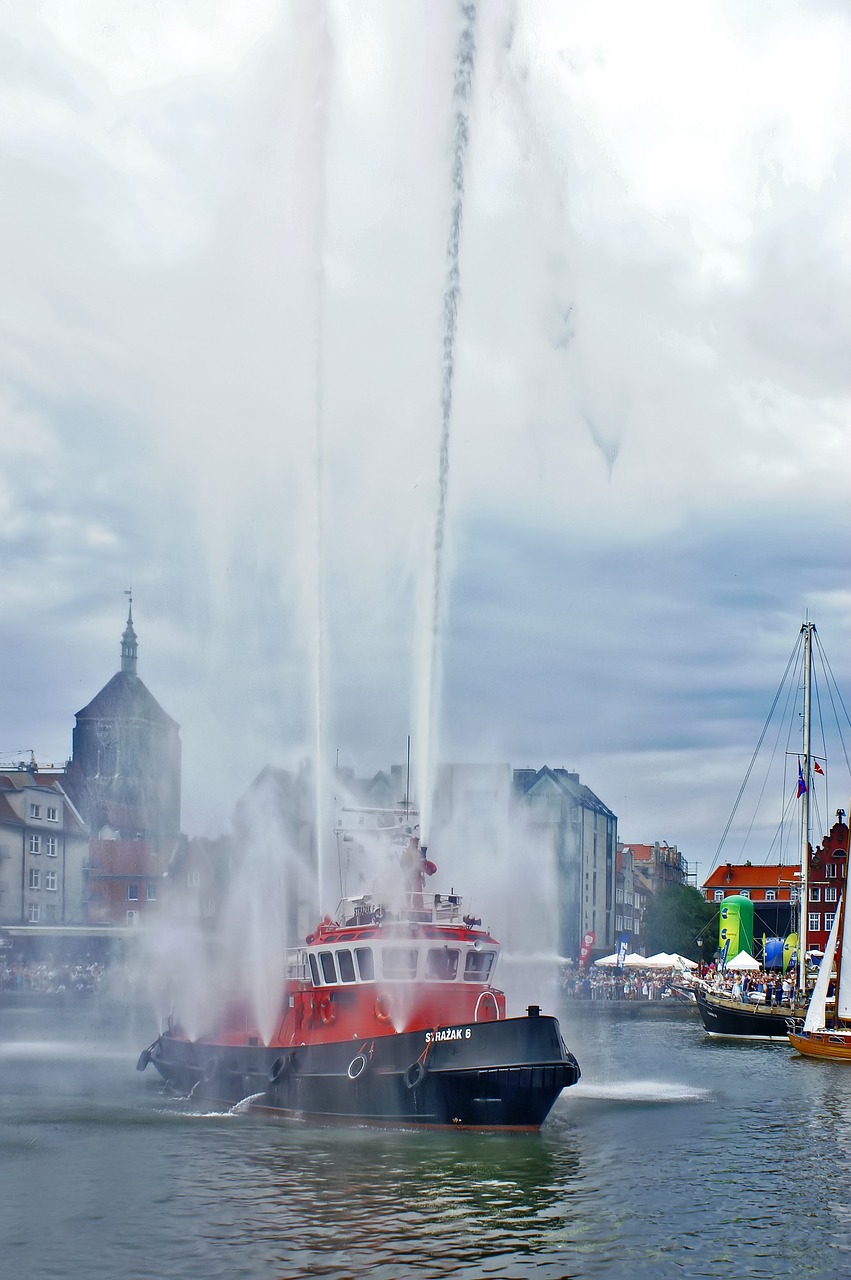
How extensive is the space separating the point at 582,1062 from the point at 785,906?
5498 inches

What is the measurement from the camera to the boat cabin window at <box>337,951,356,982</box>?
42156 millimetres

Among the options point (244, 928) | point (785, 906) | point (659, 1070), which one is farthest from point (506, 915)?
point (785, 906)

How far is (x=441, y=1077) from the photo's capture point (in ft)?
126

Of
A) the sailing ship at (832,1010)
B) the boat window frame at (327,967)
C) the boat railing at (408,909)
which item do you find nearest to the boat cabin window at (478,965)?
the boat railing at (408,909)

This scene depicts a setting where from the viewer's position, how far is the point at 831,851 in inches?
5758

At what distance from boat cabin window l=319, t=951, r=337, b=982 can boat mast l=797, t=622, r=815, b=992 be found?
5307cm

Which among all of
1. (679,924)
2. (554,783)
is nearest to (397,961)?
(554,783)

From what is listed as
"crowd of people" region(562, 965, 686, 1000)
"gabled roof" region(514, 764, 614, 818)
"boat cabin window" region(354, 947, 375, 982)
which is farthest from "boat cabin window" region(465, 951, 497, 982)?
"gabled roof" region(514, 764, 614, 818)

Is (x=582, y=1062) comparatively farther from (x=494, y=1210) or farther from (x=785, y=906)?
(x=785, y=906)

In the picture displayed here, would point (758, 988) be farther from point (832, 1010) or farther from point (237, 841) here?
point (237, 841)

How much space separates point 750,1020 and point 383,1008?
54.7 metres

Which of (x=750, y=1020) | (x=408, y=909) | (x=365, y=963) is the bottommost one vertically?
(x=750, y=1020)

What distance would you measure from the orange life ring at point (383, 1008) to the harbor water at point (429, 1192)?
3237 millimetres

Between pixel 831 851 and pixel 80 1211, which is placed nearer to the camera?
pixel 80 1211
